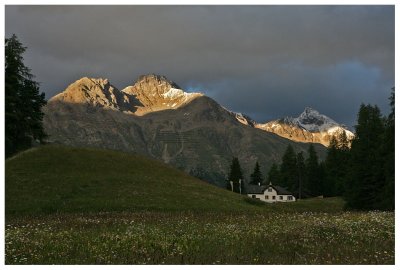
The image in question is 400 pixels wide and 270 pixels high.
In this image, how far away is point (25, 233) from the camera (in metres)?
18.2

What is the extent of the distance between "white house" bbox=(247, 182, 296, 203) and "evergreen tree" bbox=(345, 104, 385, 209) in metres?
70.7

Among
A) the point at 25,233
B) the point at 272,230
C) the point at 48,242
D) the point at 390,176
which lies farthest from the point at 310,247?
the point at 390,176

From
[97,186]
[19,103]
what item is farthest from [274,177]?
[97,186]

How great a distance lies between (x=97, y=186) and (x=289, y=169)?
10051 centimetres

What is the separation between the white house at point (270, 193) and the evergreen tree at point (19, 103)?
82.0m

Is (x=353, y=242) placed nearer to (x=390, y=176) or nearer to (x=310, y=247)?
(x=310, y=247)

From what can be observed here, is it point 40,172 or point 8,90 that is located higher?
point 8,90

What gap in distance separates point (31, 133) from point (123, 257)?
5973 cm

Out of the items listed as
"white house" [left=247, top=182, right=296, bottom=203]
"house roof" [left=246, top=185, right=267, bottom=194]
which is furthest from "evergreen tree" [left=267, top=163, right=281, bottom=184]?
"house roof" [left=246, top=185, right=267, bottom=194]

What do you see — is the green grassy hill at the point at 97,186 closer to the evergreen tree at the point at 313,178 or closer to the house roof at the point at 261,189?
the evergreen tree at the point at 313,178

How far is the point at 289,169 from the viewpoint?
449 feet

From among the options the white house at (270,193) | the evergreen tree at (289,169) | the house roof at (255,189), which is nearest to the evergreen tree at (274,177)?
the white house at (270,193)

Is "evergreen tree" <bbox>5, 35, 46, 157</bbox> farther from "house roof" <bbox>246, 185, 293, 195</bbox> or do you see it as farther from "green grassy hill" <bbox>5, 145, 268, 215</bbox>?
"house roof" <bbox>246, 185, 293, 195</bbox>

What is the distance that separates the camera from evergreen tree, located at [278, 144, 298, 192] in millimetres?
133500
